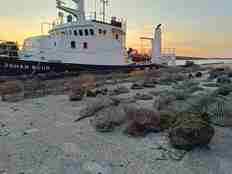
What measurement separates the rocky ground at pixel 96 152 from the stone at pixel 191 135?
9cm

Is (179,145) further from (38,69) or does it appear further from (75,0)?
(75,0)

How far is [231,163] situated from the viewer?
314cm

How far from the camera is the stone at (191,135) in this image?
3445mm

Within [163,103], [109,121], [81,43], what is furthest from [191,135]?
[81,43]

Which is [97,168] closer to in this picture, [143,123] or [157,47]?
[143,123]

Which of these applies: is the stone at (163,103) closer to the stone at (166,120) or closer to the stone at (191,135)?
the stone at (166,120)

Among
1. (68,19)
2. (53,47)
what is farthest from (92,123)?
(68,19)

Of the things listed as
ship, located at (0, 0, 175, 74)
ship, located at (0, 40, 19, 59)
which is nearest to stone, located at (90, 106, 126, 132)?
ship, located at (0, 0, 175, 74)

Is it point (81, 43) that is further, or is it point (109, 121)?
point (81, 43)

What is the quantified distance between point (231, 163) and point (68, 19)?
18.2 metres

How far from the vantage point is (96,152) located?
366 cm

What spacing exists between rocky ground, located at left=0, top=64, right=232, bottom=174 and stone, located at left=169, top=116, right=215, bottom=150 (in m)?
0.09

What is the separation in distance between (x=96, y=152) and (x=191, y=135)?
4.93 feet

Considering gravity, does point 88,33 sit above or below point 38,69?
above
